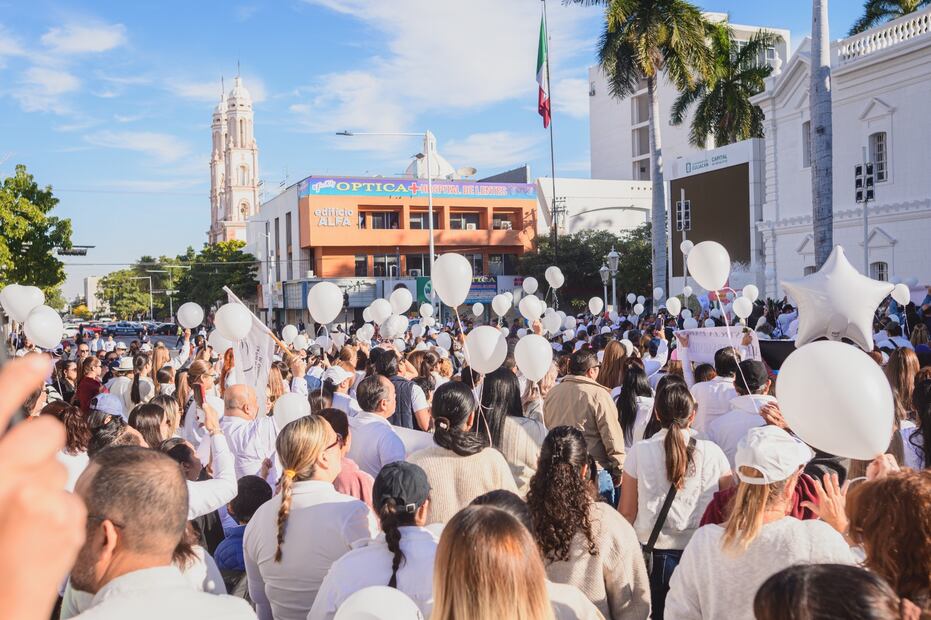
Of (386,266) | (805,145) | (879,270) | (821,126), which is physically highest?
(805,145)

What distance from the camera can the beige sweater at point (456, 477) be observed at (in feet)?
12.9

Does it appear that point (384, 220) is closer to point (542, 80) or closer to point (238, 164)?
point (542, 80)

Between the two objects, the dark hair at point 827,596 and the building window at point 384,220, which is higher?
the building window at point 384,220

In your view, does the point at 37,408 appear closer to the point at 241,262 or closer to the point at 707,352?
the point at 707,352

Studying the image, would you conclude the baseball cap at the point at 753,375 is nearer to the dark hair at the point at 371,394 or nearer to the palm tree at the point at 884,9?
the dark hair at the point at 371,394

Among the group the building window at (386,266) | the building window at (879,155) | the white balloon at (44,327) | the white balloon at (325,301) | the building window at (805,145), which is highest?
the building window at (805,145)

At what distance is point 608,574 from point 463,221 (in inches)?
1888

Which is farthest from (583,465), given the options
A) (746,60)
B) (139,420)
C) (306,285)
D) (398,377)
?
(306,285)

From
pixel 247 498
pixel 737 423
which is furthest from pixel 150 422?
pixel 737 423

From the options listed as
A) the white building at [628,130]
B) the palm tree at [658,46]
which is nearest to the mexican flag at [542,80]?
the palm tree at [658,46]

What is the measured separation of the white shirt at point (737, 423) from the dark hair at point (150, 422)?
378 centimetres

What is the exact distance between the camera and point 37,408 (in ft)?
19.2

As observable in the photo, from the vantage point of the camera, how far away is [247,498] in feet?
14.0

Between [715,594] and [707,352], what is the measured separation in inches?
239
